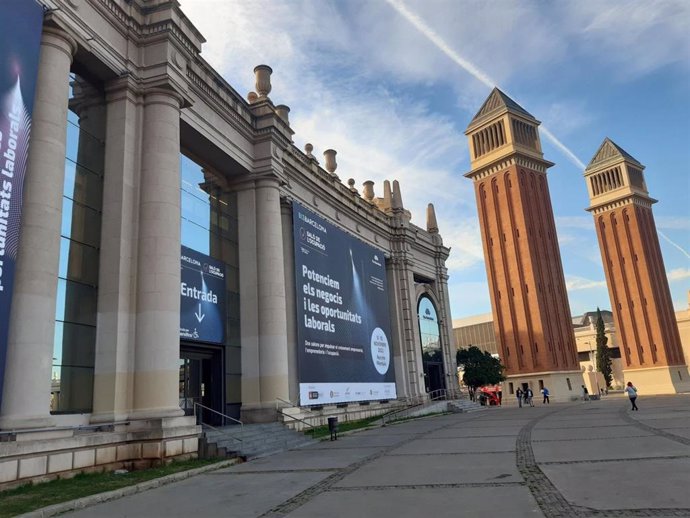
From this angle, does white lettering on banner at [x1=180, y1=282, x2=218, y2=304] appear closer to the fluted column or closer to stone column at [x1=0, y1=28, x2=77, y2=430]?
the fluted column

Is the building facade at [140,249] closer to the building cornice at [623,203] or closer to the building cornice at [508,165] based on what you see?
the building cornice at [508,165]

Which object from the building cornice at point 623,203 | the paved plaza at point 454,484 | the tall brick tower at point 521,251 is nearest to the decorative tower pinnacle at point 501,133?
the tall brick tower at point 521,251

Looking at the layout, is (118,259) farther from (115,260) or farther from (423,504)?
(423,504)

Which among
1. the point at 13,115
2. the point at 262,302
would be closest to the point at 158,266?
the point at 13,115

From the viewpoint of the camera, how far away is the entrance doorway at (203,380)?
68.9ft

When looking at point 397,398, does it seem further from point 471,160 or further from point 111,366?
point 471,160

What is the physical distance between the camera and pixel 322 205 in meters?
31.5

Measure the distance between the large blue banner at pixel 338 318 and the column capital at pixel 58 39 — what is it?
13132mm

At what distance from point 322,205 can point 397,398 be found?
13.8 meters

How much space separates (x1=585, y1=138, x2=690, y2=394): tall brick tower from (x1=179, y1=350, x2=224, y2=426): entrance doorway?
7902 cm

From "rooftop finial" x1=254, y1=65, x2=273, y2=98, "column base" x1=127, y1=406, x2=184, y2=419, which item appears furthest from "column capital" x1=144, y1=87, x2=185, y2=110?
"column base" x1=127, y1=406, x2=184, y2=419

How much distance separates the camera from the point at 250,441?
1692 cm

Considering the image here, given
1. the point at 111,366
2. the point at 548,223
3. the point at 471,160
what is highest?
the point at 471,160

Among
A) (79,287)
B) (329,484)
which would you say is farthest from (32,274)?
(329,484)
